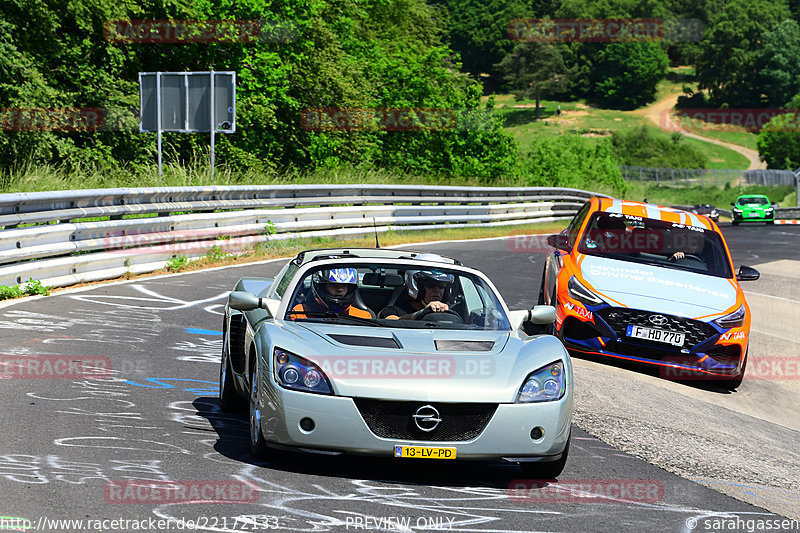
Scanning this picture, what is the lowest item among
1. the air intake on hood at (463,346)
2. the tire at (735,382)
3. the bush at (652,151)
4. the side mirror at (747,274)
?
the bush at (652,151)

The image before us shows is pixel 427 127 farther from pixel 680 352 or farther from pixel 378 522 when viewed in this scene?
pixel 378 522

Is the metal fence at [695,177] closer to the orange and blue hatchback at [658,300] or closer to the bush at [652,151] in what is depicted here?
the bush at [652,151]

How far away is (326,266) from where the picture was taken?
711 centimetres

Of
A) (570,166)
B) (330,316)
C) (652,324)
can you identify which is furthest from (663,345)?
(570,166)

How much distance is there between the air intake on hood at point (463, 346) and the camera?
6.19 m

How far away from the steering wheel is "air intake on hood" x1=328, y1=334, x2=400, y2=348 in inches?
27.7

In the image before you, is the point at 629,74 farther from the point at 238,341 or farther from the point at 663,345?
the point at 238,341

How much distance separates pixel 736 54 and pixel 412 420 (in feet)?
606

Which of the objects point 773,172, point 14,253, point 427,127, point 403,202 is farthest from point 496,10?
point 14,253

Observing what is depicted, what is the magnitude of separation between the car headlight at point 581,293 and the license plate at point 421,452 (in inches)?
201

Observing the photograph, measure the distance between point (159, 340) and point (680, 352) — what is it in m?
5.00

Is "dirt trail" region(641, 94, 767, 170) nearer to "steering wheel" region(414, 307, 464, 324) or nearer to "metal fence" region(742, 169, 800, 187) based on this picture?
"metal fence" region(742, 169, 800, 187)

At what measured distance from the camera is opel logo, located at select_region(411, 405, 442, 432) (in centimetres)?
579

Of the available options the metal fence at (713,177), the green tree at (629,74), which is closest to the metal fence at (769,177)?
the metal fence at (713,177)
